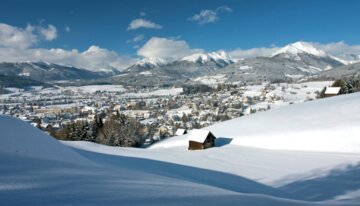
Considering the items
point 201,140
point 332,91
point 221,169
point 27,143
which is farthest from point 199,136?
point 332,91

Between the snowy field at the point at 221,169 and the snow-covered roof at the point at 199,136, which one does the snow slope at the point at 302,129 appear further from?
the snow-covered roof at the point at 199,136

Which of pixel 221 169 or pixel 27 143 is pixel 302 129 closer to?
pixel 221 169

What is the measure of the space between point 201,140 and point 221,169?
17.4 metres

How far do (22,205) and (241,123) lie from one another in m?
45.2

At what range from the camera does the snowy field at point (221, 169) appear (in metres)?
6.70

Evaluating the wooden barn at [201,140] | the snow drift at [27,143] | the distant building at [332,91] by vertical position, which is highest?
the distant building at [332,91]

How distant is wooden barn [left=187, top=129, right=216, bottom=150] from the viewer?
131 ft

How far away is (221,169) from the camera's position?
73.5ft

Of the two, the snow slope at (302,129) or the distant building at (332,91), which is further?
the distant building at (332,91)

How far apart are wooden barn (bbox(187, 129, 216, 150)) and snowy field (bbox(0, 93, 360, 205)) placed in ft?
3.84

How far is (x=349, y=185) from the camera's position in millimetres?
16109

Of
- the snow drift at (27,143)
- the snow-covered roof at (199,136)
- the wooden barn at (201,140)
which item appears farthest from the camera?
the snow-covered roof at (199,136)

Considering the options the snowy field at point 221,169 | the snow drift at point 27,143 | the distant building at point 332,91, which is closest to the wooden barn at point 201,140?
the snowy field at point 221,169

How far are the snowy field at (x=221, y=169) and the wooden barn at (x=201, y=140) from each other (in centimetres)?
117
